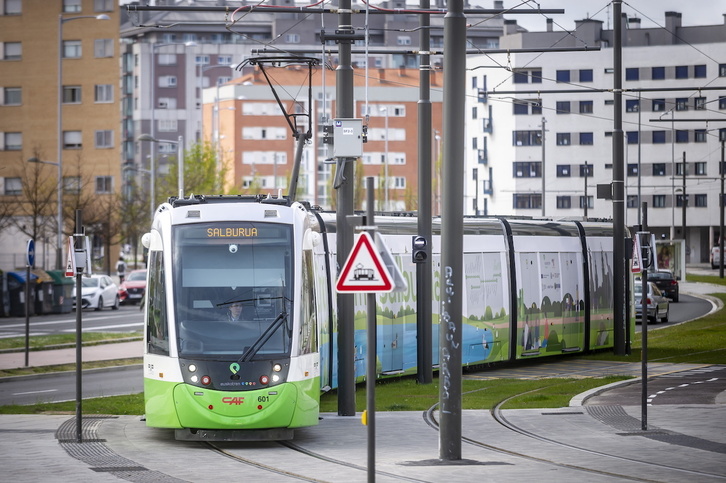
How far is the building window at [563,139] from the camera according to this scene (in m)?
112

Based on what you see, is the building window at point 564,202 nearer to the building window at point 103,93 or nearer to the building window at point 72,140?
the building window at point 103,93

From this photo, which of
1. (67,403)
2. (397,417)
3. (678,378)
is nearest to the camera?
(397,417)

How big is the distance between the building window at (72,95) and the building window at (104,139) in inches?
94.9

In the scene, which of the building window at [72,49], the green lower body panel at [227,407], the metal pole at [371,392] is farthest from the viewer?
the building window at [72,49]

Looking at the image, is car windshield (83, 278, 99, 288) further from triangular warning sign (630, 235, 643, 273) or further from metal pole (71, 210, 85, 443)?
triangular warning sign (630, 235, 643, 273)

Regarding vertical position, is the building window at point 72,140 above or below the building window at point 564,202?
above

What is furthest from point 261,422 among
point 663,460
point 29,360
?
point 29,360

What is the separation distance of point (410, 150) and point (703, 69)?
31.8 m

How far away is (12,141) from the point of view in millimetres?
87188

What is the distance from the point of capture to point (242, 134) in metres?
128

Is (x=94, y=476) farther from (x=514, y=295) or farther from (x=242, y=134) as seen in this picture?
(x=242, y=134)

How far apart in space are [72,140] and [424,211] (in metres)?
69.1

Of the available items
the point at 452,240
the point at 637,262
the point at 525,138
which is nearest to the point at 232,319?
the point at 452,240

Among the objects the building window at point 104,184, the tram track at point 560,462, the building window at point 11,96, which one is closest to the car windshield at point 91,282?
the building window at point 11,96
